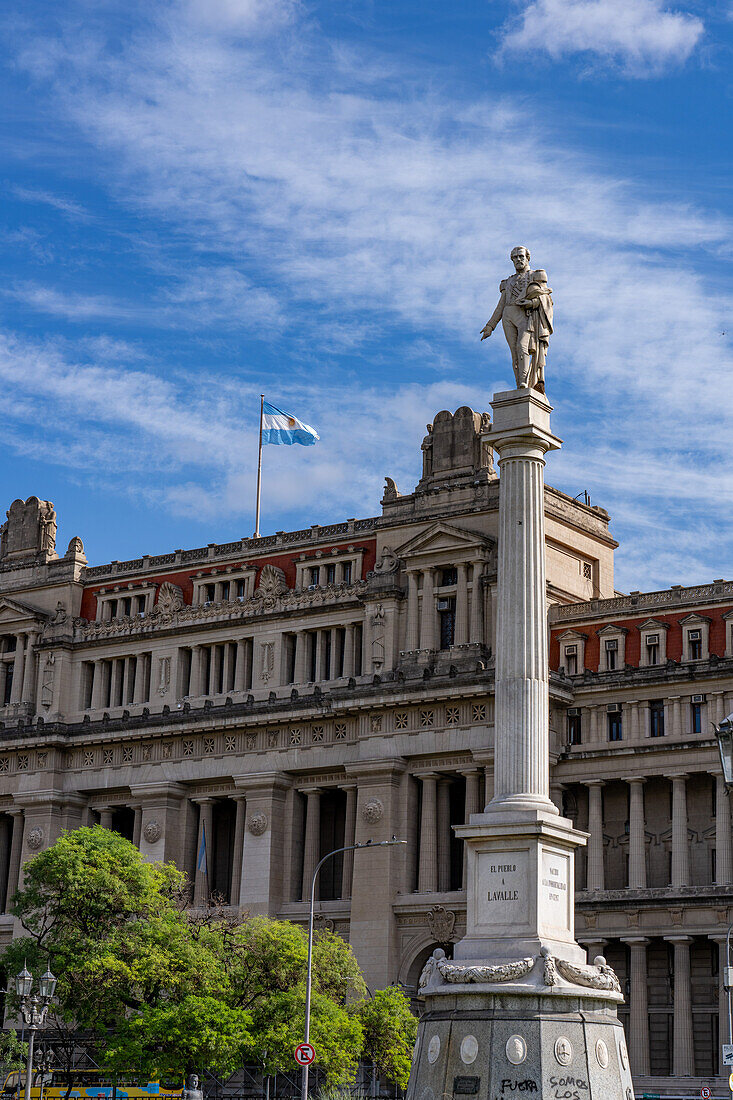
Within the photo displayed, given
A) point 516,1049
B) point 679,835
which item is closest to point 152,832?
point 679,835

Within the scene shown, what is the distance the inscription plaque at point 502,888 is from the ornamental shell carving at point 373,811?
5169 cm

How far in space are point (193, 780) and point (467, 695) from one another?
65.2 feet

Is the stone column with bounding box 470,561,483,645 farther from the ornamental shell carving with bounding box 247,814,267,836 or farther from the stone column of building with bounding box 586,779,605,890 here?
the ornamental shell carving with bounding box 247,814,267,836

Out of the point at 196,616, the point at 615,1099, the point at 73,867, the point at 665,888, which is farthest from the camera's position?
the point at 196,616

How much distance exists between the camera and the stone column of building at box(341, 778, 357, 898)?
283ft

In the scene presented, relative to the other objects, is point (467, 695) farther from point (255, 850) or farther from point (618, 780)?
point (255, 850)

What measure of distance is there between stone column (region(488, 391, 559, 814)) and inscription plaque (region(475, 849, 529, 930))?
43.6 inches

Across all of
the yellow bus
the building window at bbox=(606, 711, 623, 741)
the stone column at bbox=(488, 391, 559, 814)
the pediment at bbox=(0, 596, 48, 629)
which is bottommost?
the yellow bus

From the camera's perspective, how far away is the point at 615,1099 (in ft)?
103

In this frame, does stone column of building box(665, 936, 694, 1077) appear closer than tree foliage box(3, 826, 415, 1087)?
No

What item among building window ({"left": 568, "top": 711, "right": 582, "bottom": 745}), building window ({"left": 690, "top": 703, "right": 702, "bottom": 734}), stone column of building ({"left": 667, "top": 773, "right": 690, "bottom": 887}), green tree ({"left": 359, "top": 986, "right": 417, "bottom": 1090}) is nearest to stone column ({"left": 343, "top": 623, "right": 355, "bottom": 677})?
building window ({"left": 568, "top": 711, "right": 582, "bottom": 745})

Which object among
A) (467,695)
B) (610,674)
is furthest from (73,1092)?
(610,674)

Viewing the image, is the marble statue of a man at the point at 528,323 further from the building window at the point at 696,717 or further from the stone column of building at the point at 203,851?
the stone column of building at the point at 203,851

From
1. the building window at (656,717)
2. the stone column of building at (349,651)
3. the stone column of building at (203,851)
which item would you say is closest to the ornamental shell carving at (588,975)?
the building window at (656,717)
